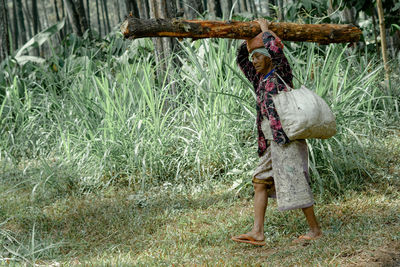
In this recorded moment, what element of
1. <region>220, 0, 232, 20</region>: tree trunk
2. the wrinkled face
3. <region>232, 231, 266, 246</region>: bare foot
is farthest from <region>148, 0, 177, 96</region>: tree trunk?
<region>232, 231, 266, 246</region>: bare foot

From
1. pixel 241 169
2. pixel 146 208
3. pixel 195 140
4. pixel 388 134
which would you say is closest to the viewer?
pixel 146 208

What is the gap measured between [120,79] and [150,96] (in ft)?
3.49

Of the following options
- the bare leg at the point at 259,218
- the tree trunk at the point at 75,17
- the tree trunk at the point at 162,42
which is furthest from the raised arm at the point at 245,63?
the tree trunk at the point at 75,17

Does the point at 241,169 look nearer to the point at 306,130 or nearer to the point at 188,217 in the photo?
the point at 188,217

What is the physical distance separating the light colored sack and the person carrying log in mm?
86

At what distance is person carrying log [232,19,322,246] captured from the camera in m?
3.64

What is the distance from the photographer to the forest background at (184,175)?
3.77 metres

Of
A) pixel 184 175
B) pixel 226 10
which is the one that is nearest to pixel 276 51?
pixel 184 175

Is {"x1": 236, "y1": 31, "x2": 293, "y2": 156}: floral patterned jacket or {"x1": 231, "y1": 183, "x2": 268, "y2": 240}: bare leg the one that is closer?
{"x1": 236, "y1": 31, "x2": 293, "y2": 156}: floral patterned jacket

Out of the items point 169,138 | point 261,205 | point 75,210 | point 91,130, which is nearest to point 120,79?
point 91,130

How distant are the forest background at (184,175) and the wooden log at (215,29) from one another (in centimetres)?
65

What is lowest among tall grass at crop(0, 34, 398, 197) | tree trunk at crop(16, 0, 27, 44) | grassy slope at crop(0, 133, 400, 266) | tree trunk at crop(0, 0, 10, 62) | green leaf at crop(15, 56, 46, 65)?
grassy slope at crop(0, 133, 400, 266)

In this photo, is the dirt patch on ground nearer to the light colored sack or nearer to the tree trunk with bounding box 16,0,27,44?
the light colored sack

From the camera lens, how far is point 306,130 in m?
3.50
